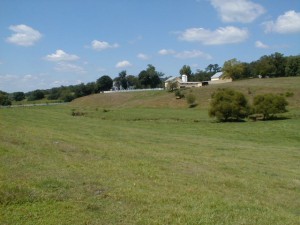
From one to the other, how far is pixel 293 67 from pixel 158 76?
59.0 meters

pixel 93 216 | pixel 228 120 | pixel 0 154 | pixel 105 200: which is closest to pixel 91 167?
pixel 0 154

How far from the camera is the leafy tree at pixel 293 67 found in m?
139

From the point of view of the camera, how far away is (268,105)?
2287 inches

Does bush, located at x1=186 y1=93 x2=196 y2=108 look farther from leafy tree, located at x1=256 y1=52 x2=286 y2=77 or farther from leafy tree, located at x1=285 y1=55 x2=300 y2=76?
leafy tree, located at x1=285 y1=55 x2=300 y2=76

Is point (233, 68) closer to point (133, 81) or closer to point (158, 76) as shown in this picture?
point (158, 76)

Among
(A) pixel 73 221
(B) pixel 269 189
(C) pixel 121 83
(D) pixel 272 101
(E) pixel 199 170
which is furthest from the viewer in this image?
(C) pixel 121 83

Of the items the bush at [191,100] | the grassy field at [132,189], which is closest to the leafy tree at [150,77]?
the bush at [191,100]

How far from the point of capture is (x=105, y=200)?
7.74m

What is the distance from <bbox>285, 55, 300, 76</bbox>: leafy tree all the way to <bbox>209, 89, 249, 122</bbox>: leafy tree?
88.5 metres

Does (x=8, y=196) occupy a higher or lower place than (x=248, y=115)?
higher

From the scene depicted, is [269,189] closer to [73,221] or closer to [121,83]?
[73,221]

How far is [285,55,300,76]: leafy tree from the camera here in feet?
457

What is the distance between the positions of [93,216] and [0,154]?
6.03 m

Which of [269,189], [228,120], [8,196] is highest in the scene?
[8,196]
